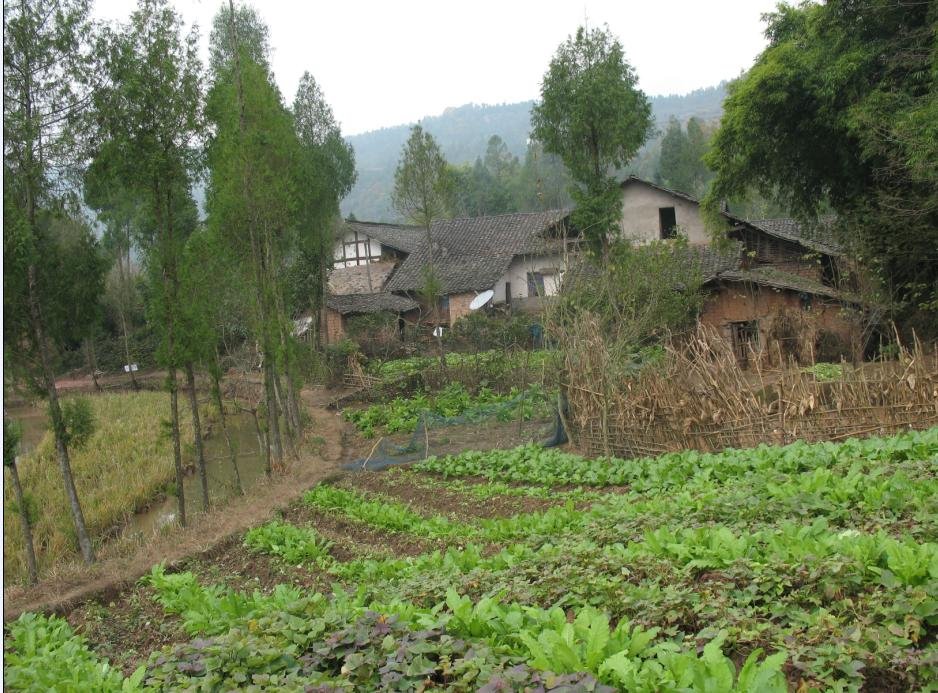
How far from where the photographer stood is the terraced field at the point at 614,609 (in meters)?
3.69

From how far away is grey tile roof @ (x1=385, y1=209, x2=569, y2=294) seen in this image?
118 feet

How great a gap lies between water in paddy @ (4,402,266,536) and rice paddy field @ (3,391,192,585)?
406 millimetres

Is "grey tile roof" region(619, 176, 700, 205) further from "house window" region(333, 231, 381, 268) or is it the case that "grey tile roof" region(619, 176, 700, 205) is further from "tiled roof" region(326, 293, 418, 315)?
"house window" region(333, 231, 381, 268)

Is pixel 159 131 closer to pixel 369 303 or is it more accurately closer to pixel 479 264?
pixel 369 303

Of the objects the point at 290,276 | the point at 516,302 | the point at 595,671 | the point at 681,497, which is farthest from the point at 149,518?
the point at 516,302

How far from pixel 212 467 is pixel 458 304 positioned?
16988mm

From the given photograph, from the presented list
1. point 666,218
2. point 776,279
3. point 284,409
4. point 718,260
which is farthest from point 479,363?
point 666,218

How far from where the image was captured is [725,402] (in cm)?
1128

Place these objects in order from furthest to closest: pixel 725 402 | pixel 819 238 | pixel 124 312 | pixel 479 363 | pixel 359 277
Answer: pixel 359 277 < pixel 124 312 < pixel 479 363 < pixel 819 238 < pixel 725 402

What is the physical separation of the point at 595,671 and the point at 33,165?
406 inches

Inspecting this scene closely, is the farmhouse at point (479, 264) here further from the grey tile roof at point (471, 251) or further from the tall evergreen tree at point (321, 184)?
Answer: the tall evergreen tree at point (321, 184)

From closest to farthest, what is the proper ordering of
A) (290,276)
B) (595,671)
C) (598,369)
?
(595,671) < (598,369) < (290,276)

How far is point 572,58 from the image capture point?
23031 millimetres

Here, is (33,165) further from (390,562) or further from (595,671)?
(595,671)
